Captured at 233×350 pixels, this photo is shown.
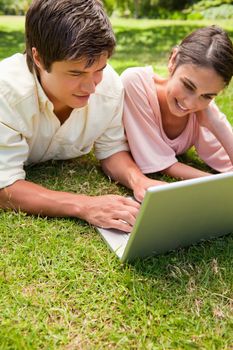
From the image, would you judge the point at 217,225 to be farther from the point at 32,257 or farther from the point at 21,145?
the point at 21,145

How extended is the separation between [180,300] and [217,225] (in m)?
0.40

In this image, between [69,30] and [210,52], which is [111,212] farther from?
[210,52]

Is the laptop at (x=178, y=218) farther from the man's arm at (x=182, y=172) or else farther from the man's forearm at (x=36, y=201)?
the man's arm at (x=182, y=172)

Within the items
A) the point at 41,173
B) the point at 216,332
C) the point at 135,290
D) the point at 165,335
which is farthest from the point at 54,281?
the point at 41,173

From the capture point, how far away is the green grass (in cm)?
144

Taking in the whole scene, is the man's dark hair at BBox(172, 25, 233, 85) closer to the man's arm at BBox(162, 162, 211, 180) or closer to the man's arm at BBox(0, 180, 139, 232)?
the man's arm at BBox(162, 162, 211, 180)

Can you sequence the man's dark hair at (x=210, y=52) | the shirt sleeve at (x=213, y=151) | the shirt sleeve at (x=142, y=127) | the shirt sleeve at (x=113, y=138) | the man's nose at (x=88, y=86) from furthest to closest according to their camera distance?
the shirt sleeve at (x=213, y=151), the shirt sleeve at (x=142, y=127), the shirt sleeve at (x=113, y=138), the man's dark hair at (x=210, y=52), the man's nose at (x=88, y=86)

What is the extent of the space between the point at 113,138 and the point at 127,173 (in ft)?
0.69

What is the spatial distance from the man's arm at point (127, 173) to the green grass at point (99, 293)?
1.29 ft

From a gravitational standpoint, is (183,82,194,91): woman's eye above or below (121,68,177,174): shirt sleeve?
above

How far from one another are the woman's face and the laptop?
2.09 ft

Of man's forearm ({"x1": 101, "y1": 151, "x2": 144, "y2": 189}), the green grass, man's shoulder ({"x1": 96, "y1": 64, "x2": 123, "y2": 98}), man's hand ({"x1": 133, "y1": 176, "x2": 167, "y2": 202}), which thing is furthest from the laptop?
man's shoulder ({"x1": 96, "y1": 64, "x2": 123, "y2": 98})

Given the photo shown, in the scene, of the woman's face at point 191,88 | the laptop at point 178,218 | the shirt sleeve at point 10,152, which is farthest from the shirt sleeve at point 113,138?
the laptop at point 178,218

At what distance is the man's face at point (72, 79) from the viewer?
178 cm
